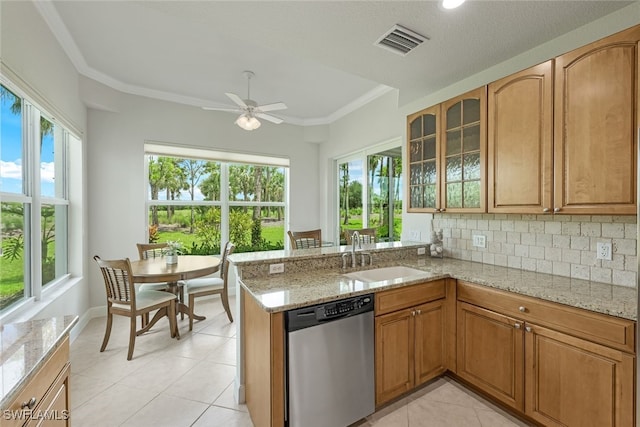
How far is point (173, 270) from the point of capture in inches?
115

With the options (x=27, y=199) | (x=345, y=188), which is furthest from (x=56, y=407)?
(x=345, y=188)

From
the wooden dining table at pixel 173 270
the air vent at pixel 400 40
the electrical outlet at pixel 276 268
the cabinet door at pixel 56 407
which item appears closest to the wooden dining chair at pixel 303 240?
the wooden dining table at pixel 173 270

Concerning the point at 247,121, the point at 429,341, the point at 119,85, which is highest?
the point at 119,85

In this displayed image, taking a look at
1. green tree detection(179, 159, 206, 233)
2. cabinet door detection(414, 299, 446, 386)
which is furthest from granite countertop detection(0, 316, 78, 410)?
green tree detection(179, 159, 206, 233)

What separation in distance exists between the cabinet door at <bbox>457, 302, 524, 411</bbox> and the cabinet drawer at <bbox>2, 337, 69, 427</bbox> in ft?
7.89

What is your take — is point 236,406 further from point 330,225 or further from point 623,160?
point 330,225

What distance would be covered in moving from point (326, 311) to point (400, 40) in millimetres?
2022

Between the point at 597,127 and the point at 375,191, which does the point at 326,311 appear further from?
the point at 375,191

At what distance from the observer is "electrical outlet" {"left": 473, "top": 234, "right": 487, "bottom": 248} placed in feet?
8.40

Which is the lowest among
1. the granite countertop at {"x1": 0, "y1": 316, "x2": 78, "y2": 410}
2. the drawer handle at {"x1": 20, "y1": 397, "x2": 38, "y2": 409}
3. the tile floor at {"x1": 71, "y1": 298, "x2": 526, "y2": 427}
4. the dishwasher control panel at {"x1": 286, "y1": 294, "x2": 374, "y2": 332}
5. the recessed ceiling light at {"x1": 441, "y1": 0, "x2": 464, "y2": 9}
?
the tile floor at {"x1": 71, "y1": 298, "x2": 526, "y2": 427}

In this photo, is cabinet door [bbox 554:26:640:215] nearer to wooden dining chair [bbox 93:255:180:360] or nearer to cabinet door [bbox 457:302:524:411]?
cabinet door [bbox 457:302:524:411]

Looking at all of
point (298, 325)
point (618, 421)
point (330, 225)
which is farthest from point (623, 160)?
point (330, 225)

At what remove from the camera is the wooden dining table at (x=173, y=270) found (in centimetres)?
276

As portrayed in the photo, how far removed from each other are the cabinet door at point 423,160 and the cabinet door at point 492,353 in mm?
1027
